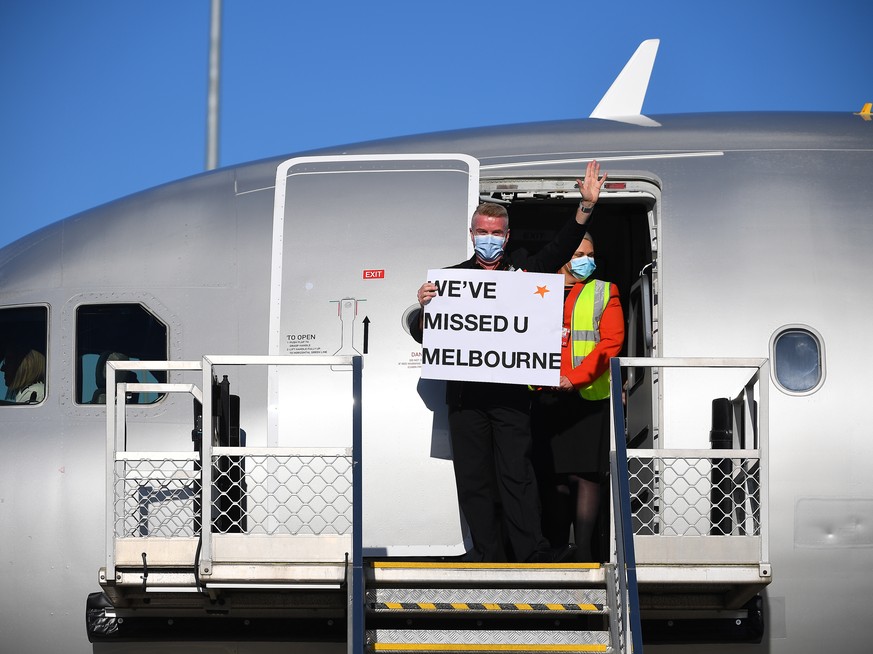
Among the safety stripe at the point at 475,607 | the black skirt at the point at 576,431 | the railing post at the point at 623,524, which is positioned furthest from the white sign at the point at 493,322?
the safety stripe at the point at 475,607

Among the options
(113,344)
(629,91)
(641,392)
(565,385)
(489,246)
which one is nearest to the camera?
(489,246)

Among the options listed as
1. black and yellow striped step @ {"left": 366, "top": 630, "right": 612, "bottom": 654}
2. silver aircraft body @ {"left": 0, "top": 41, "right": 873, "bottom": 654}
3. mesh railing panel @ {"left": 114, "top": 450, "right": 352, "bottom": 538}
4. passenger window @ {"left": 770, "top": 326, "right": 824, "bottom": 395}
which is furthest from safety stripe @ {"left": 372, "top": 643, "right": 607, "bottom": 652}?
passenger window @ {"left": 770, "top": 326, "right": 824, "bottom": 395}

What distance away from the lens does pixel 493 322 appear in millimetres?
6773

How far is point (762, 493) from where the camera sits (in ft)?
20.9

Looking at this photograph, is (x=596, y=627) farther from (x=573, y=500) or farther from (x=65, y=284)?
(x=65, y=284)

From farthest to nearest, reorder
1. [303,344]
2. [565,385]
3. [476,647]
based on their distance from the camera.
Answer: [303,344]
[565,385]
[476,647]

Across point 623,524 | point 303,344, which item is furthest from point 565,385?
point 303,344

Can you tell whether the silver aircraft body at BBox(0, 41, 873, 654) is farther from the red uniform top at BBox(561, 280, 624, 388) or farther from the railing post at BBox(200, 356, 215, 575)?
the railing post at BBox(200, 356, 215, 575)

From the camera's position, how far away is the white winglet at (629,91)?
9.30 metres

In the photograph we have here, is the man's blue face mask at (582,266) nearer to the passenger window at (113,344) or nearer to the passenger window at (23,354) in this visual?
the passenger window at (113,344)

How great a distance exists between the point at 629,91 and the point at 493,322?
3467 mm

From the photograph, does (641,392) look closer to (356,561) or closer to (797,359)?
(797,359)

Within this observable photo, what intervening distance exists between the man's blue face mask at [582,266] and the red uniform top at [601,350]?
0.20 metres

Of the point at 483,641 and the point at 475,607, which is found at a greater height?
the point at 475,607
